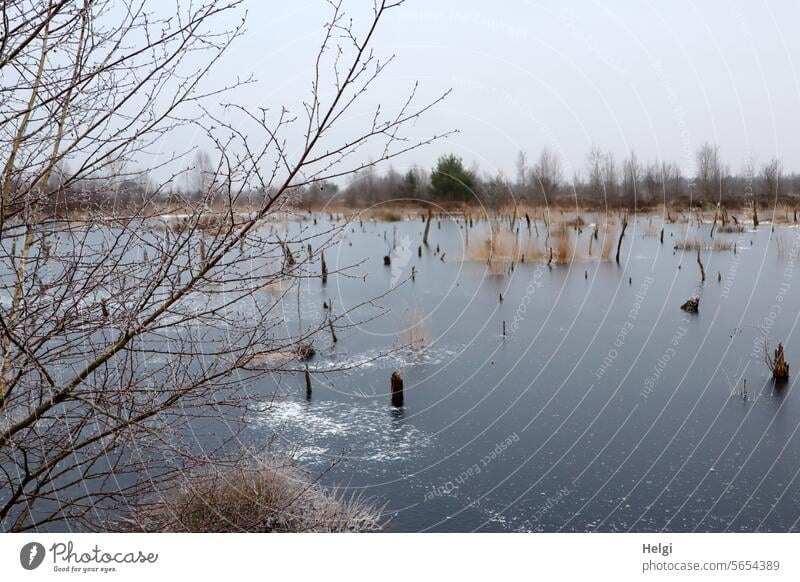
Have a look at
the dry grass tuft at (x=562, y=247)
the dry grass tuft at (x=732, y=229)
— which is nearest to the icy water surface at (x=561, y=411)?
the dry grass tuft at (x=562, y=247)

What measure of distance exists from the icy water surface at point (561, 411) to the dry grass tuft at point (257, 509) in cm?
42

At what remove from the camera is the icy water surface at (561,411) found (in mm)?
5391

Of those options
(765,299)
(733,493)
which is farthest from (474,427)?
(765,299)

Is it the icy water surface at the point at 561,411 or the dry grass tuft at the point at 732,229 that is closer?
the icy water surface at the point at 561,411

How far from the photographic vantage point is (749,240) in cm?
2083

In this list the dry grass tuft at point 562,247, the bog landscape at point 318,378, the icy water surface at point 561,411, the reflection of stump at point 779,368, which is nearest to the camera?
the bog landscape at point 318,378

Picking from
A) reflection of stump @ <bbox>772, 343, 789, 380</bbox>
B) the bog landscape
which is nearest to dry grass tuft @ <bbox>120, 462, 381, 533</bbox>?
the bog landscape

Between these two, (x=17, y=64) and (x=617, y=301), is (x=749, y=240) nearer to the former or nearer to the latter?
(x=617, y=301)

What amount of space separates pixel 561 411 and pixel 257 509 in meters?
3.64

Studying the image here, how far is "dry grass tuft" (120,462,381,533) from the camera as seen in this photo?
4664 mm

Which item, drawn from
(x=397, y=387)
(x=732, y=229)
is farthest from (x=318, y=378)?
(x=732, y=229)

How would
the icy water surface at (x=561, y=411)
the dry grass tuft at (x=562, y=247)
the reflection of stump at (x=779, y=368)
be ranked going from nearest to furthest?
the icy water surface at (x=561, y=411) → the reflection of stump at (x=779, y=368) → the dry grass tuft at (x=562, y=247)

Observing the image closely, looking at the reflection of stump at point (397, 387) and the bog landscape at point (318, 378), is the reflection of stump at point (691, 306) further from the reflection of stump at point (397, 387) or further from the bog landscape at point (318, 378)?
the reflection of stump at point (397, 387)

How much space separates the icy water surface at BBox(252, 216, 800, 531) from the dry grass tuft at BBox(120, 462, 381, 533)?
421mm
